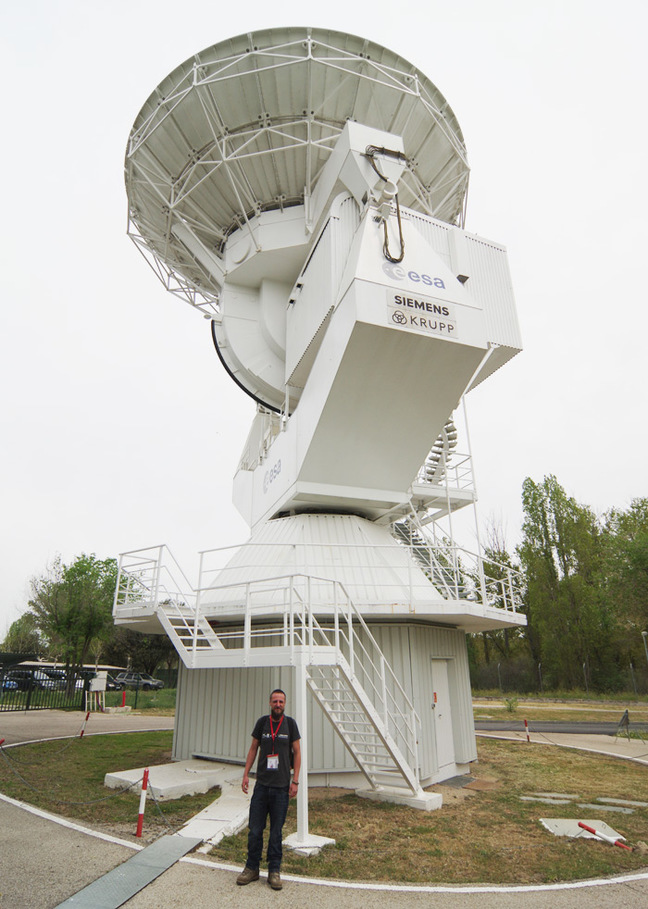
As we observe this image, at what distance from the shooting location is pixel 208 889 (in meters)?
5.46

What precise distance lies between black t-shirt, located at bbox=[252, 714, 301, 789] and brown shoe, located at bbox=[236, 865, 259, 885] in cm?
75

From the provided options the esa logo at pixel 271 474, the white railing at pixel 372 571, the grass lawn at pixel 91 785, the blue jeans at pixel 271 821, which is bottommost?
the grass lawn at pixel 91 785

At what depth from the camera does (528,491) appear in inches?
1683

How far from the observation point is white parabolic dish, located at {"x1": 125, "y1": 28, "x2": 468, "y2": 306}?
13.6 m

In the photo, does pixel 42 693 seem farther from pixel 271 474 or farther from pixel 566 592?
pixel 566 592

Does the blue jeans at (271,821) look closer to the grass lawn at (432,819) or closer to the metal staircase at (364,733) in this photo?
the grass lawn at (432,819)

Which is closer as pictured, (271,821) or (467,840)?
(271,821)

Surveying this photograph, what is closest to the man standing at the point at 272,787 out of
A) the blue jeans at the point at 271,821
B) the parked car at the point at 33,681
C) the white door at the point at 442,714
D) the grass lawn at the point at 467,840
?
the blue jeans at the point at 271,821

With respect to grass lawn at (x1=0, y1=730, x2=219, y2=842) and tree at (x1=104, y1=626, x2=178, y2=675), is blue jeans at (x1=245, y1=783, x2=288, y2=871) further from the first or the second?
tree at (x1=104, y1=626, x2=178, y2=675)

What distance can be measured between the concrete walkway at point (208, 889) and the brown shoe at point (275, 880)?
0.06 metres

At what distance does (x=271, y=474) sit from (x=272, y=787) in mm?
9602

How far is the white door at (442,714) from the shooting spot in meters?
12.2

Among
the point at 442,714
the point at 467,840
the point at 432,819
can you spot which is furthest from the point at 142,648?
the point at 467,840


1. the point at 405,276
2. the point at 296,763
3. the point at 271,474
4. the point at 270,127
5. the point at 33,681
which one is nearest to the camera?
the point at 296,763
